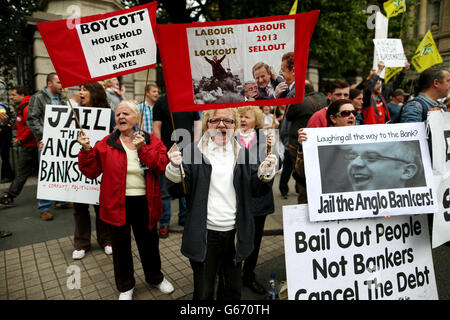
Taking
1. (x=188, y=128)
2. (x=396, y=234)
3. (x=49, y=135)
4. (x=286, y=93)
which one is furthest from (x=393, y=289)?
(x=49, y=135)

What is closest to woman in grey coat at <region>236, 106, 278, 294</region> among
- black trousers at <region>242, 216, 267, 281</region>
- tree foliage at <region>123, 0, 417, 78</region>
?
black trousers at <region>242, 216, 267, 281</region>

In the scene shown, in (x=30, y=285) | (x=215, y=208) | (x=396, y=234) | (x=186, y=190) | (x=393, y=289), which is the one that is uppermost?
(x=186, y=190)

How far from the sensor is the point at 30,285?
2.98m

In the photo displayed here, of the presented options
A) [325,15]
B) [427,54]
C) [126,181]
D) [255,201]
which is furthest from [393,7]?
[325,15]

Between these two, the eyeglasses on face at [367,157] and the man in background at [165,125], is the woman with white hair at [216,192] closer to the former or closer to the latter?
the eyeglasses on face at [367,157]

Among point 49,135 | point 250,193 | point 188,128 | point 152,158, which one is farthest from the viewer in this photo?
point 188,128

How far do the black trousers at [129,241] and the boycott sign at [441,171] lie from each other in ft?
7.75

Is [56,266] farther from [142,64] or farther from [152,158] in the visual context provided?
[142,64]

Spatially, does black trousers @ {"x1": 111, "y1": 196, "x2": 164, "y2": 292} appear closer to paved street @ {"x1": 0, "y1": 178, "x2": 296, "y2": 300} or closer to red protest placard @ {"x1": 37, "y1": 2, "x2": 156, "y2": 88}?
paved street @ {"x1": 0, "y1": 178, "x2": 296, "y2": 300}

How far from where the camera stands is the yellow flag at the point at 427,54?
489 cm

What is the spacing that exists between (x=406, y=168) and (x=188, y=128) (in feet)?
9.23

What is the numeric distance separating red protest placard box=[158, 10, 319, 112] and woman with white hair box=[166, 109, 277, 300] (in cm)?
19

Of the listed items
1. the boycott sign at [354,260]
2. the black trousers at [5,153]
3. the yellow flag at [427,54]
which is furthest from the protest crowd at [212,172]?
the black trousers at [5,153]
